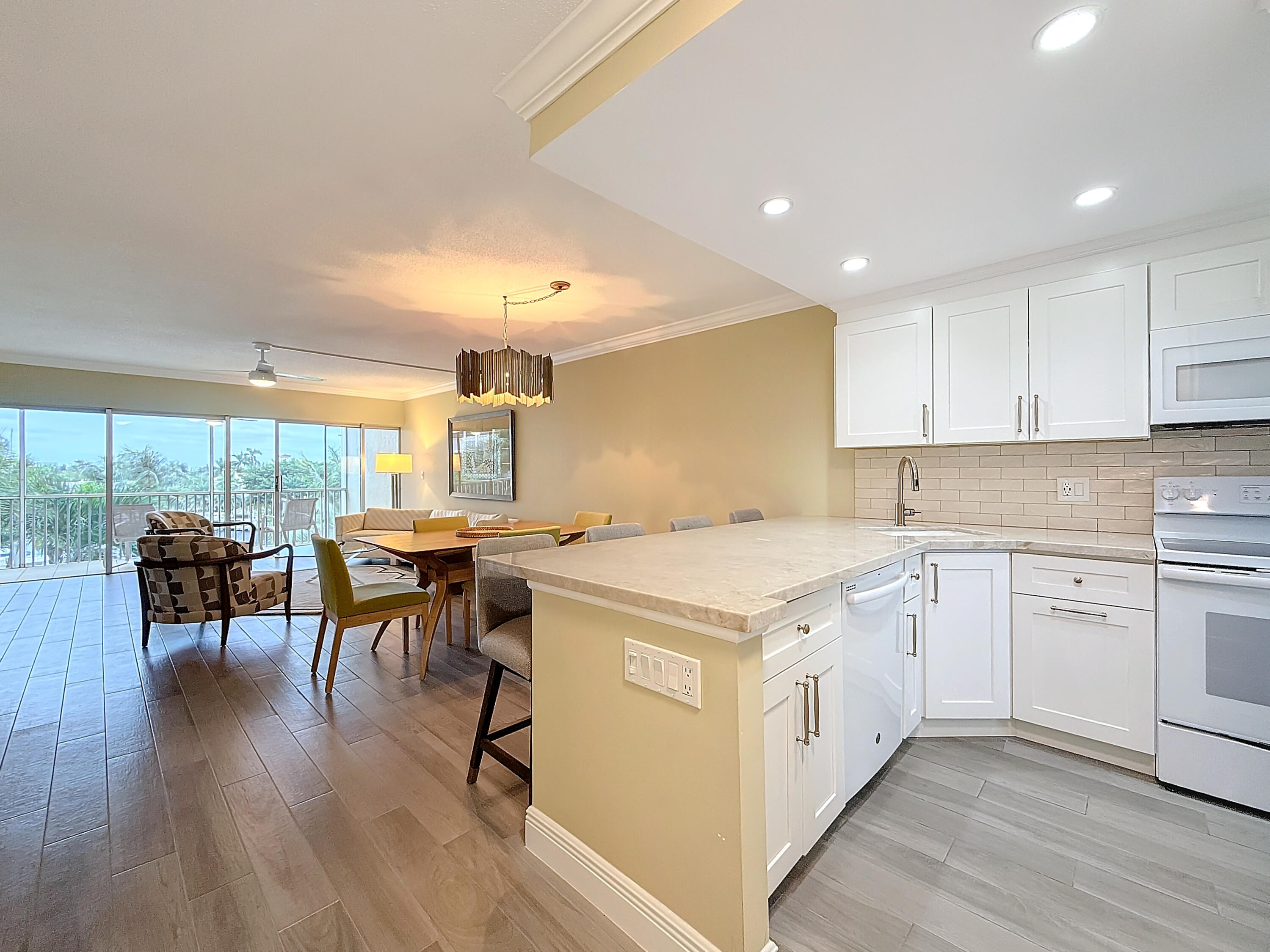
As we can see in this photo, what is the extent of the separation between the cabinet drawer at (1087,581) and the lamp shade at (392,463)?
804cm

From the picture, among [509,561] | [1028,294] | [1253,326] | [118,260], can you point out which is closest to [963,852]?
[509,561]

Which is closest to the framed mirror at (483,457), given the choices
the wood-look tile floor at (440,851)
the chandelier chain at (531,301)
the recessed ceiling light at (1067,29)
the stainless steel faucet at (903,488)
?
the chandelier chain at (531,301)

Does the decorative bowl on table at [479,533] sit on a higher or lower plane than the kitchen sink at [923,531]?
lower

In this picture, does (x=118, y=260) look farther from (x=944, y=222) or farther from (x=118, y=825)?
(x=944, y=222)

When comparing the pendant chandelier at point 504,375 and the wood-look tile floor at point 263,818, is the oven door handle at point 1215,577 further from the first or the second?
the pendant chandelier at point 504,375

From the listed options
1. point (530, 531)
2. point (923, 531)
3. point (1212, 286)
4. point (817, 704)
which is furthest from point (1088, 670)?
point (530, 531)

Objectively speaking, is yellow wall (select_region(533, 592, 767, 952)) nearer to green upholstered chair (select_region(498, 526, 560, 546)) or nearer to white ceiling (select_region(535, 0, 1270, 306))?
white ceiling (select_region(535, 0, 1270, 306))

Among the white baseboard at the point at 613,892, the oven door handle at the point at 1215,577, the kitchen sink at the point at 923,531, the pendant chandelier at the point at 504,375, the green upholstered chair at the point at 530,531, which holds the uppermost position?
the pendant chandelier at the point at 504,375

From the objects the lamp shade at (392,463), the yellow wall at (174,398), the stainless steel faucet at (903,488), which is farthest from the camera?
the lamp shade at (392,463)

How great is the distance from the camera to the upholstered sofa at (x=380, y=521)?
22.2ft

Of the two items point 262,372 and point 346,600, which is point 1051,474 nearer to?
point 346,600

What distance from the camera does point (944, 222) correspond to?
2238 mm

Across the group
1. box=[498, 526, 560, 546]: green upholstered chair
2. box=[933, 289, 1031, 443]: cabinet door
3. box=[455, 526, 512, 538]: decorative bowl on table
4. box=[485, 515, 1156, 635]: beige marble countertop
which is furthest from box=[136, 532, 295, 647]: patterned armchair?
box=[933, 289, 1031, 443]: cabinet door

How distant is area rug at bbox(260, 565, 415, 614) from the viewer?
491 cm
